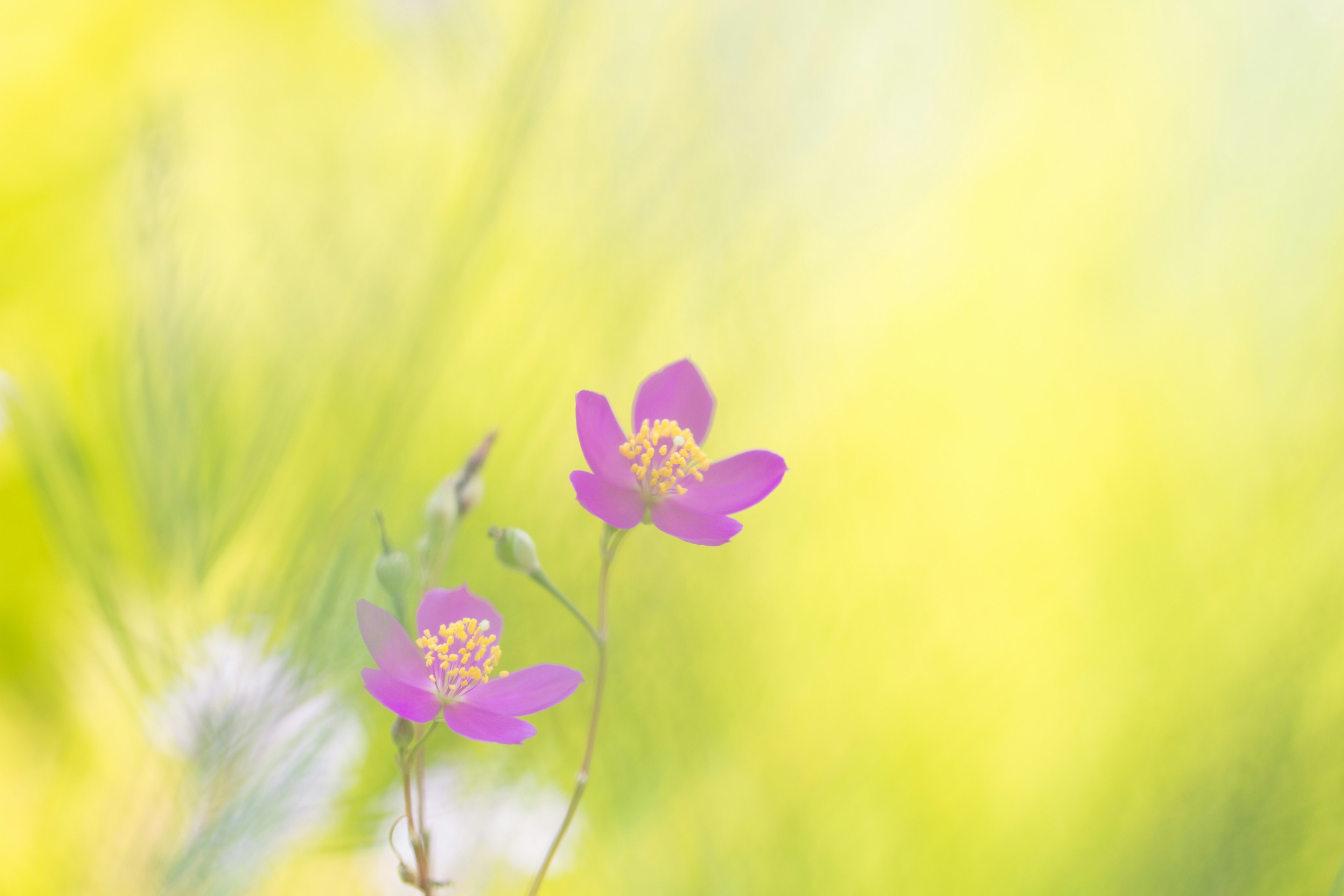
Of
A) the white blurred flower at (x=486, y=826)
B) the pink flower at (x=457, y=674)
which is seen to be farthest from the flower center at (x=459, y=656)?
the white blurred flower at (x=486, y=826)

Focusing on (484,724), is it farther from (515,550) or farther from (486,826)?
(486,826)

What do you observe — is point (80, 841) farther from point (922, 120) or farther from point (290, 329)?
point (922, 120)

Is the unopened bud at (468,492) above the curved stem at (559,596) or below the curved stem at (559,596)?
above

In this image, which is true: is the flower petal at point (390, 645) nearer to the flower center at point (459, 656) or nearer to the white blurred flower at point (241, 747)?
the flower center at point (459, 656)

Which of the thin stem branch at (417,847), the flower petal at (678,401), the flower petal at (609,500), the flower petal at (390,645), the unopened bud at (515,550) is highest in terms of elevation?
the flower petal at (678,401)

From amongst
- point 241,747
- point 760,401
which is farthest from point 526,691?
point 760,401

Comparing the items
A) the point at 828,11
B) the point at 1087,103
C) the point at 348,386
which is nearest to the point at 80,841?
the point at 348,386

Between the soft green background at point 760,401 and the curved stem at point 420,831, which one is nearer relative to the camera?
the curved stem at point 420,831
